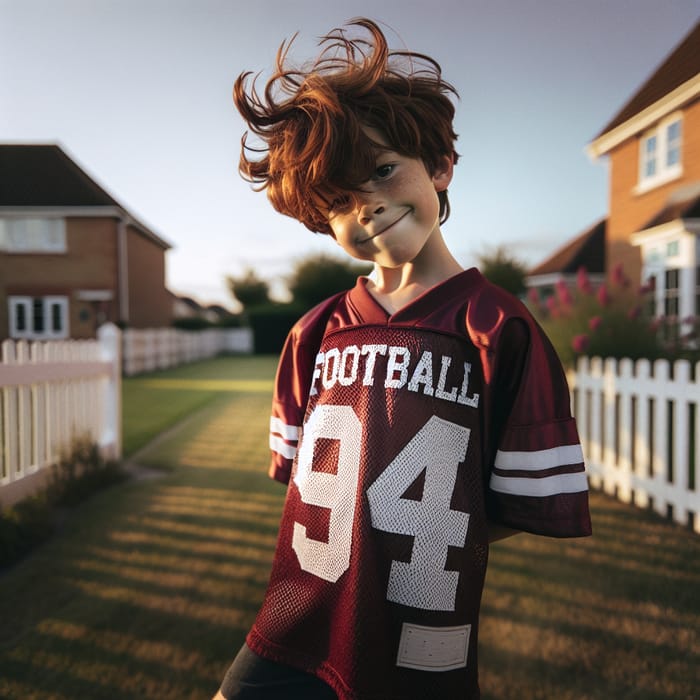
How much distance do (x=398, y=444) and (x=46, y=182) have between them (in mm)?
15463

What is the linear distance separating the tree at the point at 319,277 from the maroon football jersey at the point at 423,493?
32160 millimetres

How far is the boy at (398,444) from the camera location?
117 cm

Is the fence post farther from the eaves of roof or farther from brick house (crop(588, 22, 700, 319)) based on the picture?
brick house (crop(588, 22, 700, 319))

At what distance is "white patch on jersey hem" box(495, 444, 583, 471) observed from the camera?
3.90 feet

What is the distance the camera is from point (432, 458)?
1.20 meters

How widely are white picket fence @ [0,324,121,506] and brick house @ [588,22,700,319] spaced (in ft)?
28.4

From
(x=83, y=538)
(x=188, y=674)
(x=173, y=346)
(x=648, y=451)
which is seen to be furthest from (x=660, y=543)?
(x=173, y=346)

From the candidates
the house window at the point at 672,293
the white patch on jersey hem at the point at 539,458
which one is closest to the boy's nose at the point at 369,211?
the white patch on jersey hem at the point at 539,458

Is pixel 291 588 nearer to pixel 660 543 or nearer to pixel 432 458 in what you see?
pixel 432 458

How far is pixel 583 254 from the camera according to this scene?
1916cm

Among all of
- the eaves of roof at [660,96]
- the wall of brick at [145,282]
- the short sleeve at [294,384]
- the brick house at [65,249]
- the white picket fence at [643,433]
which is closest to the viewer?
the short sleeve at [294,384]

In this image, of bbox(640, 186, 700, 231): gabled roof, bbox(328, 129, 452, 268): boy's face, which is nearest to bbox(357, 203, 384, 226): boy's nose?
bbox(328, 129, 452, 268): boy's face

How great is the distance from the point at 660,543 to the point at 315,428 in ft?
10.3

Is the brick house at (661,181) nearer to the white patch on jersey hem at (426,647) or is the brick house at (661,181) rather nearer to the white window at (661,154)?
the white window at (661,154)
